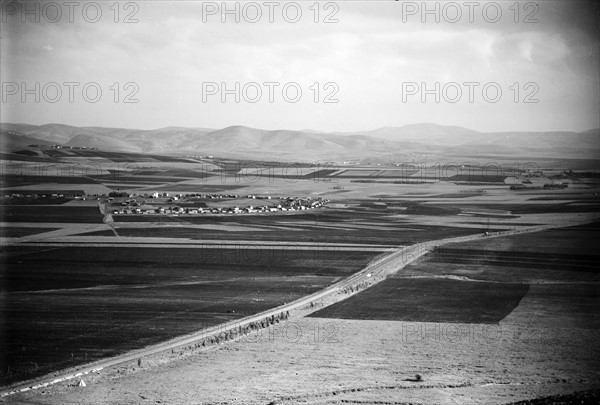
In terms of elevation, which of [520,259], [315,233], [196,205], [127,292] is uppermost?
[196,205]

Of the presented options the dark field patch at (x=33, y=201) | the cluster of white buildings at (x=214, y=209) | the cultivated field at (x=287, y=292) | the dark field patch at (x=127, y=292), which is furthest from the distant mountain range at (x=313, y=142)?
the dark field patch at (x=127, y=292)

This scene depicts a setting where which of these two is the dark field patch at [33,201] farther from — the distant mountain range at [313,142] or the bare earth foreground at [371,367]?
the distant mountain range at [313,142]

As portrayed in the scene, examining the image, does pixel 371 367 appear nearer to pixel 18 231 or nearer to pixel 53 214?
pixel 18 231

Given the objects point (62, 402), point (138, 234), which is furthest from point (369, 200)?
point (62, 402)

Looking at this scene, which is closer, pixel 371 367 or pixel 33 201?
pixel 371 367

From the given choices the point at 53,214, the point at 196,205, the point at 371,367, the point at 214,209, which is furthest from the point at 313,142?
the point at 371,367

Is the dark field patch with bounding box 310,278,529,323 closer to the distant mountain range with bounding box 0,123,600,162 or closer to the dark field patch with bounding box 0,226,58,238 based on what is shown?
the dark field patch with bounding box 0,226,58,238
